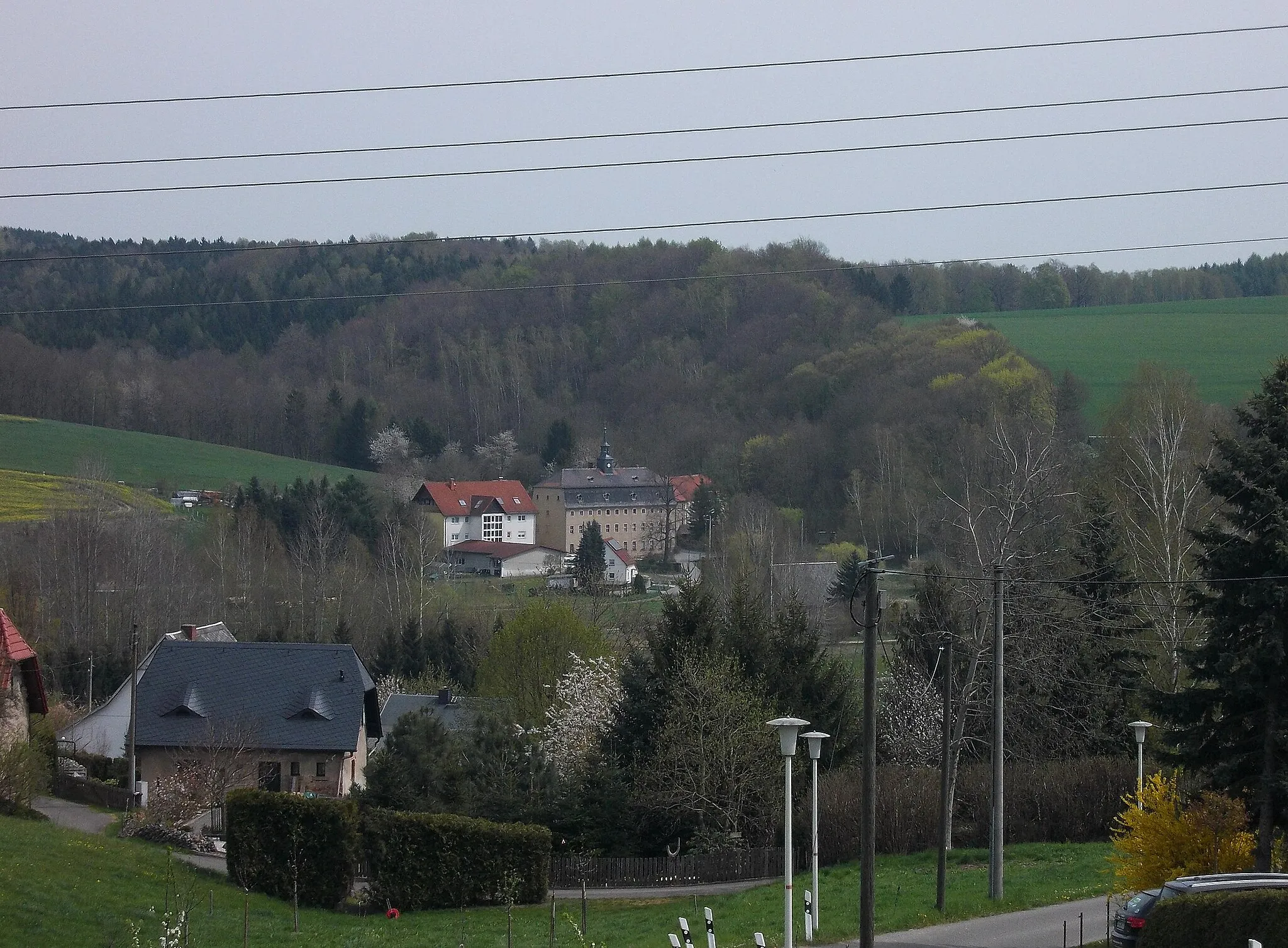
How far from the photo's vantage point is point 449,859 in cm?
2678

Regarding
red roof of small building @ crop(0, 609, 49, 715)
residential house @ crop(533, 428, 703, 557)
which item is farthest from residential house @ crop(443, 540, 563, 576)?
red roof of small building @ crop(0, 609, 49, 715)

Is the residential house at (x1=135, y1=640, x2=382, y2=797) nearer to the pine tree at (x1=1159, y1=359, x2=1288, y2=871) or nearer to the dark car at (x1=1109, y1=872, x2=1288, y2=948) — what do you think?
the pine tree at (x1=1159, y1=359, x2=1288, y2=871)

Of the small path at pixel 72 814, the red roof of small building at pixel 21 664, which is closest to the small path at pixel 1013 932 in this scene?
the small path at pixel 72 814

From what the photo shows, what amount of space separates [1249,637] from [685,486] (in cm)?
9564

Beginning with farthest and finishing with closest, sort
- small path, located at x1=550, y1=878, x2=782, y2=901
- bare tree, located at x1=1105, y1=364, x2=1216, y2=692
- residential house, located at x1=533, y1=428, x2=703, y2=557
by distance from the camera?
1. residential house, located at x1=533, y1=428, x2=703, y2=557
2. bare tree, located at x1=1105, y1=364, x2=1216, y2=692
3. small path, located at x1=550, y1=878, x2=782, y2=901

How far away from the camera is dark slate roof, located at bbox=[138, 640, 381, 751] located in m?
41.6

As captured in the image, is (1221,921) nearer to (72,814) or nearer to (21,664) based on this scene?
(72,814)

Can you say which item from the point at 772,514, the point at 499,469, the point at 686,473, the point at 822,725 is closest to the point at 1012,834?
the point at 822,725

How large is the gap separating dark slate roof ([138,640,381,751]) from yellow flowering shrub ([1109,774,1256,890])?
90.0 ft

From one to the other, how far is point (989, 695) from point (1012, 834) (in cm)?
339

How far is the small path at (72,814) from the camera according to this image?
33.2m

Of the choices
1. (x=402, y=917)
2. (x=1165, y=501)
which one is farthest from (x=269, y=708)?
(x=1165, y=501)

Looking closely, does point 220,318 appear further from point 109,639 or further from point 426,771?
point 426,771

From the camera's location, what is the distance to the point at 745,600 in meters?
37.0
